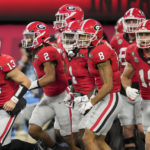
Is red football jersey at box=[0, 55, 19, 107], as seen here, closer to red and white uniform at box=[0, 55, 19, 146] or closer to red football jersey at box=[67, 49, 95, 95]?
red and white uniform at box=[0, 55, 19, 146]

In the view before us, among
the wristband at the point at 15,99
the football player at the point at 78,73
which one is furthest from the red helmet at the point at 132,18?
the wristband at the point at 15,99

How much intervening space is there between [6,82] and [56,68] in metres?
0.84

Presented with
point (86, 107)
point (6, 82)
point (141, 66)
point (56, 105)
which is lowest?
point (56, 105)

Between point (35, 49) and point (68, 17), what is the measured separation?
1016 mm

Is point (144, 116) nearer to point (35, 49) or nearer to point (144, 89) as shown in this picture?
point (144, 89)

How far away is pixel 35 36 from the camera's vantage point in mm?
5840

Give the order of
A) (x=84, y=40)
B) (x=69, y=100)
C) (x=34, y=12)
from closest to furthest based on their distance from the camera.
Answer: (x=84, y=40), (x=69, y=100), (x=34, y=12)

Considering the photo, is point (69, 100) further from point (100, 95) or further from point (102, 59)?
point (102, 59)

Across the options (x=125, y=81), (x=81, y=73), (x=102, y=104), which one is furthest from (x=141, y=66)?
(x=81, y=73)

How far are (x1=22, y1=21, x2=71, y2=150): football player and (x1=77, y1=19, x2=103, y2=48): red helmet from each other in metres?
0.43

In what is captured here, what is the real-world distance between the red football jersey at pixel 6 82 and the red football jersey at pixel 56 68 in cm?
55

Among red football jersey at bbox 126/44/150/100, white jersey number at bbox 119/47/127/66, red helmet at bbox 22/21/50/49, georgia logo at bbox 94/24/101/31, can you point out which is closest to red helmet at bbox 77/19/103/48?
georgia logo at bbox 94/24/101/31

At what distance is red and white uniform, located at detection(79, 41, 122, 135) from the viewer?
502cm

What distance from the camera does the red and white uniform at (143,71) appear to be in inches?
197
